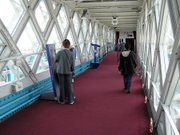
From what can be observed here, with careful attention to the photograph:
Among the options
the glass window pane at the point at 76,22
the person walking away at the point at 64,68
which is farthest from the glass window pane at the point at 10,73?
the glass window pane at the point at 76,22

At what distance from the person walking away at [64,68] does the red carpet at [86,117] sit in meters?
0.38

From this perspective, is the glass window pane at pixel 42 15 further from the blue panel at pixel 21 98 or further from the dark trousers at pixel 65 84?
the dark trousers at pixel 65 84

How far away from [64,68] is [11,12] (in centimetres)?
215

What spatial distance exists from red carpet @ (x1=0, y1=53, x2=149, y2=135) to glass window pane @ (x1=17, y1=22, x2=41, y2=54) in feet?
5.73

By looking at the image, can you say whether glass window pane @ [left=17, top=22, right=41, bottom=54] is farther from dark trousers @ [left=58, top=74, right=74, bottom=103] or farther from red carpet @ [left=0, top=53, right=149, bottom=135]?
red carpet @ [left=0, top=53, right=149, bottom=135]

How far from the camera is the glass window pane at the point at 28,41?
5.02m

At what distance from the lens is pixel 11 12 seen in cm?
464

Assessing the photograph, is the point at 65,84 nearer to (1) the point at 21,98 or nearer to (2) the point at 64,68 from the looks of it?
(2) the point at 64,68

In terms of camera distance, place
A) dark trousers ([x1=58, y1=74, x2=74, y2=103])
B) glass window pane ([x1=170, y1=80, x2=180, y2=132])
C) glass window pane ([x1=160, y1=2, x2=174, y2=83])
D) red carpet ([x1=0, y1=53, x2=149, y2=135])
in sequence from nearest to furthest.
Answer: glass window pane ([x1=170, y1=80, x2=180, y2=132])
glass window pane ([x1=160, y1=2, x2=174, y2=83])
red carpet ([x1=0, y1=53, x2=149, y2=135])
dark trousers ([x1=58, y1=74, x2=74, y2=103])

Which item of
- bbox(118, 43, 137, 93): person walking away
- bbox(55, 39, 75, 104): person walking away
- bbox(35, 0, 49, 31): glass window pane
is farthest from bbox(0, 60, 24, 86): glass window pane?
bbox(118, 43, 137, 93): person walking away

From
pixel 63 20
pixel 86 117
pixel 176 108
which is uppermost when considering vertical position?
pixel 63 20

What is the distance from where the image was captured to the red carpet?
3389 millimetres

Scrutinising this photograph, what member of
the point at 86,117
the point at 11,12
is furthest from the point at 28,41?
the point at 86,117

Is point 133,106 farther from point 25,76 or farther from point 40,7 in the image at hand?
point 40,7
